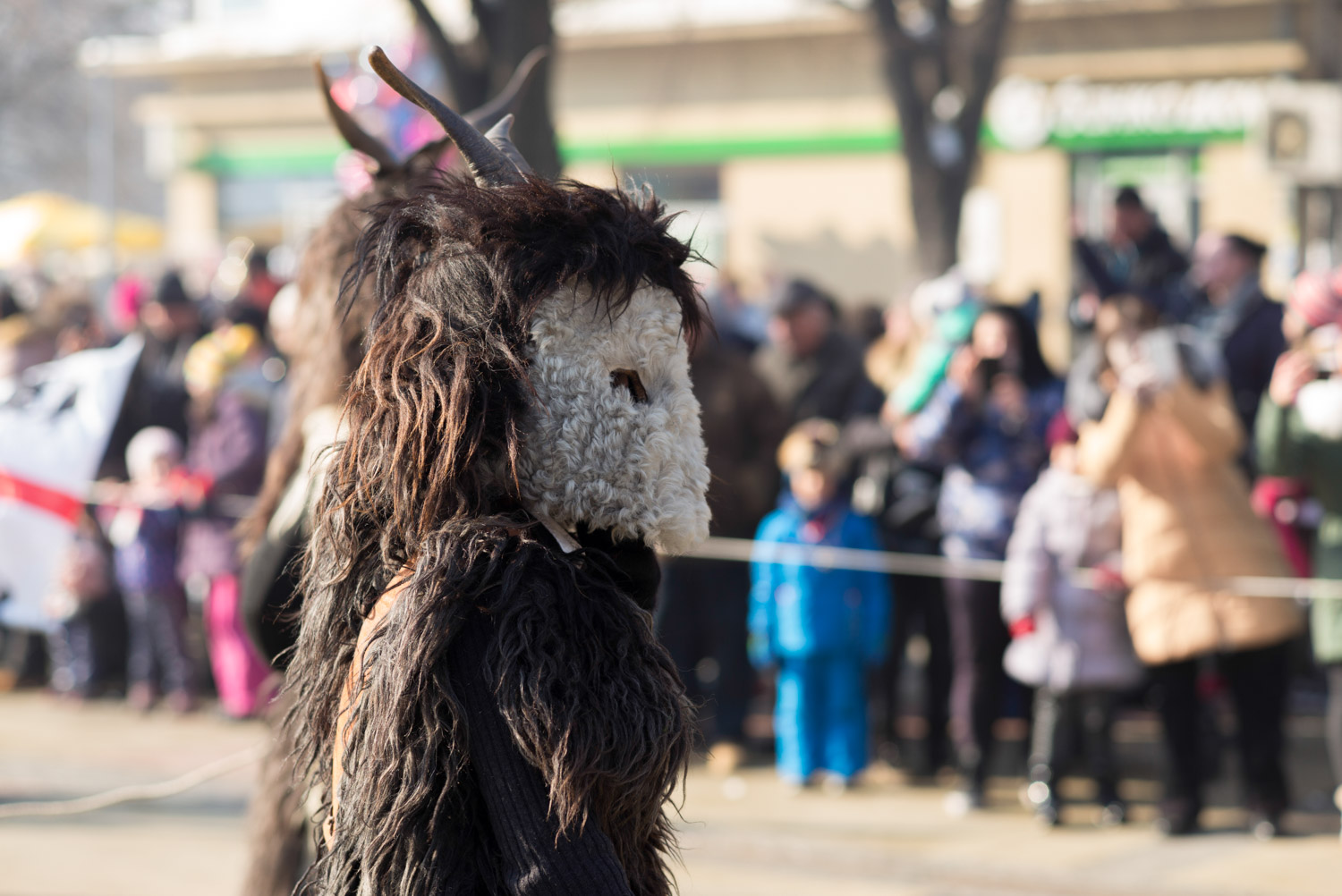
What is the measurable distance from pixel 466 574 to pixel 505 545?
63mm

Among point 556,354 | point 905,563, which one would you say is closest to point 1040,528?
point 905,563

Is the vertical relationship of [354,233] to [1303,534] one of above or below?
above

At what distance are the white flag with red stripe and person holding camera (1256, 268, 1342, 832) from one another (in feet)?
13.4

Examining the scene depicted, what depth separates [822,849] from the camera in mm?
5707


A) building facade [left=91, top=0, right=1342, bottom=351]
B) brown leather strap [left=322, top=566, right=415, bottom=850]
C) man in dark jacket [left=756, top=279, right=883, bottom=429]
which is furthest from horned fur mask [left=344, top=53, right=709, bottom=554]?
building facade [left=91, top=0, right=1342, bottom=351]

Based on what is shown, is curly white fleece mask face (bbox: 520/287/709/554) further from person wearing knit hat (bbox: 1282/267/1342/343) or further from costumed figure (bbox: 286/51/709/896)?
person wearing knit hat (bbox: 1282/267/1342/343)

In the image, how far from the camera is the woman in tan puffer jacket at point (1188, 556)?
18.6 ft

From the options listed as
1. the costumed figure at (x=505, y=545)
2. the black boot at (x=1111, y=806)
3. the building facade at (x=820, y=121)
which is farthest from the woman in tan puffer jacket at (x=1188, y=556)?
the building facade at (x=820, y=121)

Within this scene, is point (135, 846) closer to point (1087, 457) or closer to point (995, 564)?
point (995, 564)

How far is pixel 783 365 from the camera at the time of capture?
8.54 metres

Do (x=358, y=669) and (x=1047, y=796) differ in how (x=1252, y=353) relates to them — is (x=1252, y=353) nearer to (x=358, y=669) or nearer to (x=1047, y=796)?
(x=1047, y=796)

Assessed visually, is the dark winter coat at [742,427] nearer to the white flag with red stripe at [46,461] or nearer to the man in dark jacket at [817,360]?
the man in dark jacket at [817,360]

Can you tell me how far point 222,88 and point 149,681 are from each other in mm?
16590

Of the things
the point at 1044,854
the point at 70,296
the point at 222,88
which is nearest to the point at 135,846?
the point at 1044,854
